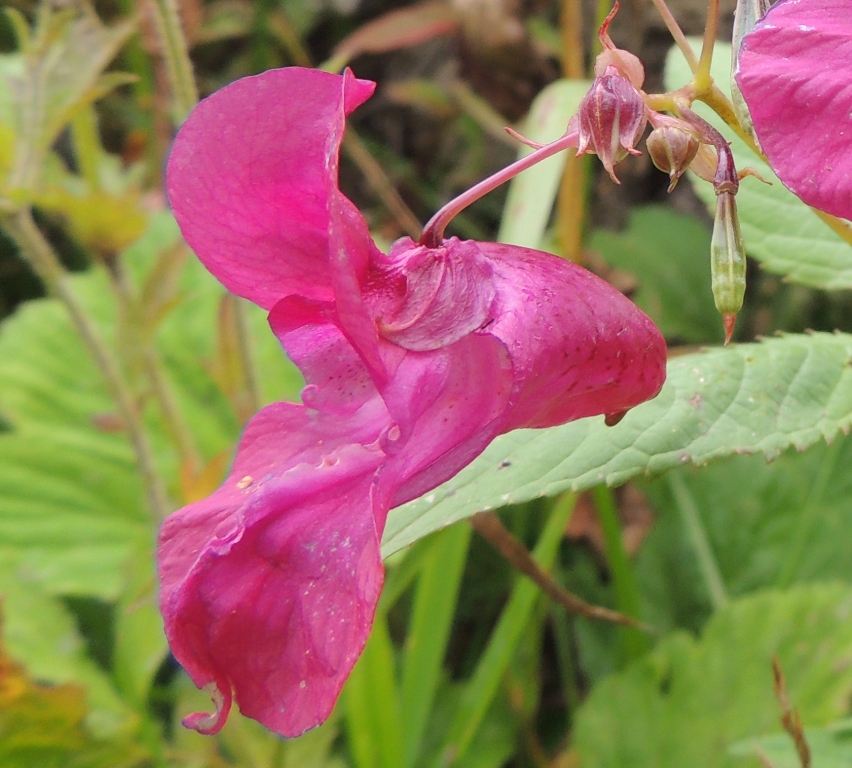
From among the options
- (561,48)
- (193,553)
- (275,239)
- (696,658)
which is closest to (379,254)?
(275,239)

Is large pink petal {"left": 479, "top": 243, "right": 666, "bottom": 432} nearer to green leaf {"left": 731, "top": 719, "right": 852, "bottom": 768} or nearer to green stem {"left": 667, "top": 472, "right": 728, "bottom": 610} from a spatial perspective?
green leaf {"left": 731, "top": 719, "right": 852, "bottom": 768}

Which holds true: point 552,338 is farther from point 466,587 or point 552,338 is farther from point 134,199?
point 466,587

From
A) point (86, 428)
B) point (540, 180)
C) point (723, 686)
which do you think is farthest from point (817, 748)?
point (86, 428)

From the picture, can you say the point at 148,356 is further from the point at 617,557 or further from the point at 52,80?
the point at 617,557

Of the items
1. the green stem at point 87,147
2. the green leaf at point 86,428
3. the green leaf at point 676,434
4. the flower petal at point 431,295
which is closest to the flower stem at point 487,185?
the flower petal at point 431,295

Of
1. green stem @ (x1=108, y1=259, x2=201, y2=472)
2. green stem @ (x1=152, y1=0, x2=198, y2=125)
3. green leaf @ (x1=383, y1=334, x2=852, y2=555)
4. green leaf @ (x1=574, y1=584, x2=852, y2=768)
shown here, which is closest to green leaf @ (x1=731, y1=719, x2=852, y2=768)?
green leaf @ (x1=574, y1=584, x2=852, y2=768)

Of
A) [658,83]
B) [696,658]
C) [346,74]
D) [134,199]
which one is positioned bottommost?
[696,658]

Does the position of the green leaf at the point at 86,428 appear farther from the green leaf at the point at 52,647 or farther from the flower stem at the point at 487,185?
the flower stem at the point at 487,185
